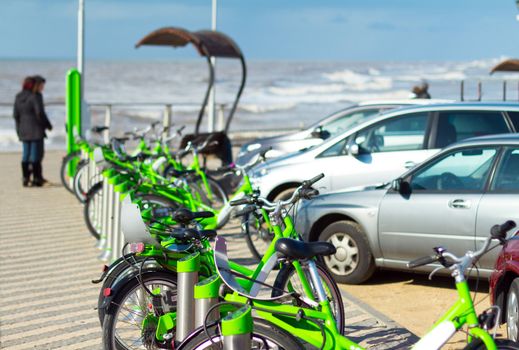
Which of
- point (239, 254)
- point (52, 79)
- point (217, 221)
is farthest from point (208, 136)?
point (52, 79)

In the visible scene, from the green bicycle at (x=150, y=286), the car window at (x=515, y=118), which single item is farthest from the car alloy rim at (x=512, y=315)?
the car window at (x=515, y=118)

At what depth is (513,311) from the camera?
588cm

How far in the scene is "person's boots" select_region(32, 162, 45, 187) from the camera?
16.2 m

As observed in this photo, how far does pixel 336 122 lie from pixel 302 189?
795cm

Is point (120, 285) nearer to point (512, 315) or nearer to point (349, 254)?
point (512, 315)

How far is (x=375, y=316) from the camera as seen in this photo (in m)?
7.38

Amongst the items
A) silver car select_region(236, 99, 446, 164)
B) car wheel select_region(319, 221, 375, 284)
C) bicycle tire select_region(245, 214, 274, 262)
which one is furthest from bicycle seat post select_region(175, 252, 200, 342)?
silver car select_region(236, 99, 446, 164)

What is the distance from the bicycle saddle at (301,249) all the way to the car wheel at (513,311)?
153 cm

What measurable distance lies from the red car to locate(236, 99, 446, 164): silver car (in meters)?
7.51

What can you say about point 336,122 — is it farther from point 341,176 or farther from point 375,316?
point 375,316

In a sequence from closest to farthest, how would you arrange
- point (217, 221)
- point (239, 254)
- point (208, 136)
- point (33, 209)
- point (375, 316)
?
1. point (375, 316)
2. point (217, 221)
3. point (239, 254)
4. point (33, 209)
5. point (208, 136)

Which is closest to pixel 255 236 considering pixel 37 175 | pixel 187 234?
pixel 187 234

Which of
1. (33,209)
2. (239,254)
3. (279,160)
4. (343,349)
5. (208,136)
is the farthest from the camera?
(208,136)

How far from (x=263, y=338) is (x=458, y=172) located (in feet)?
13.5
